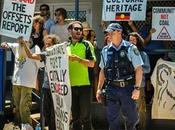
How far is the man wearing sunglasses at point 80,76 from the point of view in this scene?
318 inches

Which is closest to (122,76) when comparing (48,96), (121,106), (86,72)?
(121,106)

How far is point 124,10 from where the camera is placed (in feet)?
30.3

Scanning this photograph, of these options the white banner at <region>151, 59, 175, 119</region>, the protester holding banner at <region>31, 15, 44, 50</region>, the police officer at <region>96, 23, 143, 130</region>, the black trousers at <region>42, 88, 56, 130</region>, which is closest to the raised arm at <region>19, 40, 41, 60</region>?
the black trousers at <region>42, 88, 56, 130</region>

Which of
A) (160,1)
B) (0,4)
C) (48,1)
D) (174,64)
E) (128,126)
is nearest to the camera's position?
(128,126)

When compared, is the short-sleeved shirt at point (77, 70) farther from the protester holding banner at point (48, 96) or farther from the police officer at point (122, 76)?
the police officer at point (122, 76)

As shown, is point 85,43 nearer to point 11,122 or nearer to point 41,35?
point 41,35

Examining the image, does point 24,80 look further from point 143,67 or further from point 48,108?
point 143,67

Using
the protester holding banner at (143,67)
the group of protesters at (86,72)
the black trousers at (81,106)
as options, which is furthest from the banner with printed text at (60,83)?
the protester holding banner at (143,67)

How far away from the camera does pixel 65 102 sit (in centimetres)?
788

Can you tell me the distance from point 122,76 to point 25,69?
222cm

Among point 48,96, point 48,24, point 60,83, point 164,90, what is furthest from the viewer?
point 48,24

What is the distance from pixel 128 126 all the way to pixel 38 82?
8.45 ft

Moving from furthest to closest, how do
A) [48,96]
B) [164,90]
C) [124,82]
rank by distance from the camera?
[164,90]
[48,96]
[124,82]

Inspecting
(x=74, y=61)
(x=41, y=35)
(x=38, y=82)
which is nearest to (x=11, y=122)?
(x=38, y=82)
